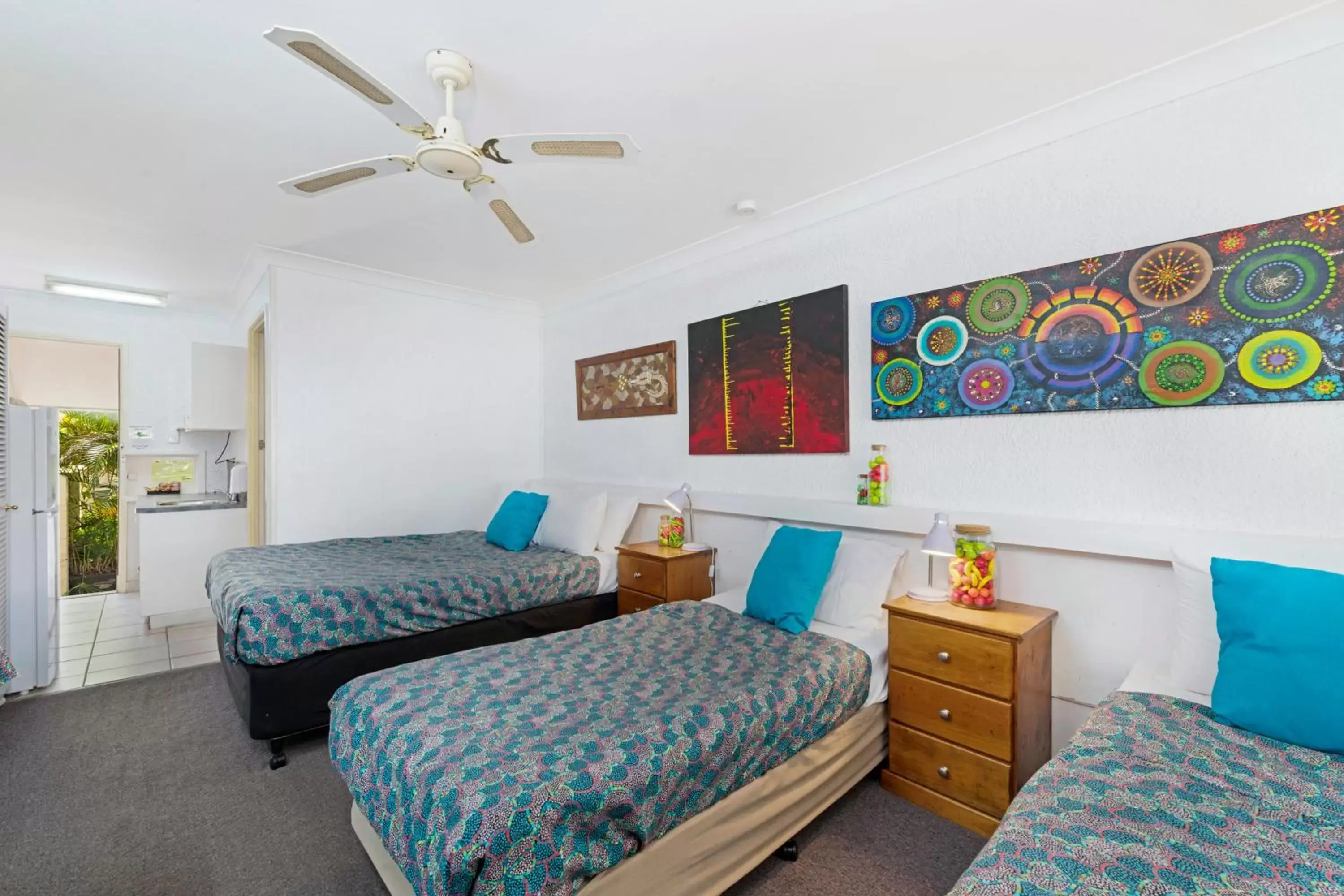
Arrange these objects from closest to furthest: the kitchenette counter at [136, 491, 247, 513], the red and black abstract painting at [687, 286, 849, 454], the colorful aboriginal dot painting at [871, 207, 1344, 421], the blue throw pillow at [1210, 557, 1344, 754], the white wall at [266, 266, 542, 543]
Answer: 1. the blue throw pillow at [1210, 557, 1344, 754]
2. the colorful aboriginal dot painting at [871, 207, 1344, 421]
3. the red and black abstract painting at [687, 286, 849, 454]
4. the white wall at [266, 266, 542, 543]
5. the kitchenette counter at [136, 491, 247, 513]

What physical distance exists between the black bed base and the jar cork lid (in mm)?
2257

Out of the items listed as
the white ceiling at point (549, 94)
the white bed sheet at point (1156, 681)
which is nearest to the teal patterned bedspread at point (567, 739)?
the white bed sheet at point (1156, 681)

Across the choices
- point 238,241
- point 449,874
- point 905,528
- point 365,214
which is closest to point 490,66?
point 365,214

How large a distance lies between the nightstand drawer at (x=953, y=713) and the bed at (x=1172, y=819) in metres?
0.46

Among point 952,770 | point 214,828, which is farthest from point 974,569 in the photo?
point 214,828

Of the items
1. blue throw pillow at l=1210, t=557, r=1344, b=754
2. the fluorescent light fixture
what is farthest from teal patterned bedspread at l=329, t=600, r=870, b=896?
the fluorescent light fixture

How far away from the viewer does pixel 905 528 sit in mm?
2562

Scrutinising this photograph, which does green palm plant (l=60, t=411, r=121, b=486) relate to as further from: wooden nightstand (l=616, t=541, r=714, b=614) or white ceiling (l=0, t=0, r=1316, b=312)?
wooden nightstand (l=616, t=541, r=714, b=614)

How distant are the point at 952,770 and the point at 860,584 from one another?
0.75 m

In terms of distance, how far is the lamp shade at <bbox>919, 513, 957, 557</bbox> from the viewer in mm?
2199

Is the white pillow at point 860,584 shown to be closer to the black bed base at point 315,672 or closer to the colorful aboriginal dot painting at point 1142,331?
the colorful aboriginal dot painting at point 1142,331

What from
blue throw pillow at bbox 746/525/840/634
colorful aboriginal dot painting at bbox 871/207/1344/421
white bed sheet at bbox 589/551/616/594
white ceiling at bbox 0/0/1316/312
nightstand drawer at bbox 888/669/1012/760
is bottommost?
nightstand drawer at bbox 888/669/1012/760

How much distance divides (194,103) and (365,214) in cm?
99

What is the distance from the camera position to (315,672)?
2570mm
